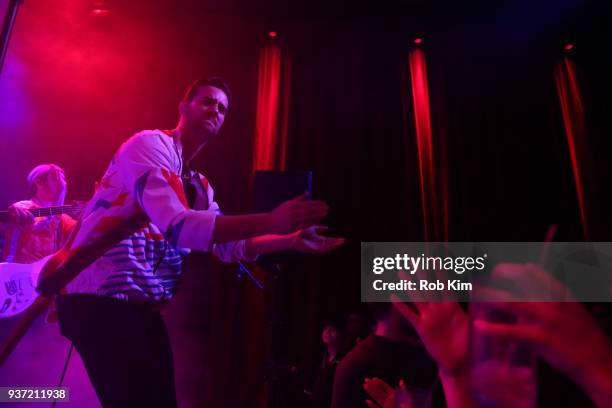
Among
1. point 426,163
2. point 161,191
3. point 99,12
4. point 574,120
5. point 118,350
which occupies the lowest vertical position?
point 118,350

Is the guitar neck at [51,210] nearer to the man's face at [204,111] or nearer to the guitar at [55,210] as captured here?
the guitar at [55,210]

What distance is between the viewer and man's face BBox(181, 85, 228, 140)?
1.54 meters

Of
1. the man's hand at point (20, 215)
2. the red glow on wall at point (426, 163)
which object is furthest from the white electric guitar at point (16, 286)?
the red glow on wall at point (426, 163)

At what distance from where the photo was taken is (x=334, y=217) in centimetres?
441

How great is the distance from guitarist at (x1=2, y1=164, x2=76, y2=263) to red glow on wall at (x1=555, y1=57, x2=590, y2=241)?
5008 millimetres

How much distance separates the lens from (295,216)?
948mm

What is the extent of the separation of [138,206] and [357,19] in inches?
173

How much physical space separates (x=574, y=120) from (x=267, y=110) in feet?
11.5

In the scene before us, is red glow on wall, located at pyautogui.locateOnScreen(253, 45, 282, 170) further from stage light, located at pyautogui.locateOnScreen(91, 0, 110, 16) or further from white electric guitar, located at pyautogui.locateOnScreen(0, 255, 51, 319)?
white electric guitar, located at pyautogui.locateOnScreen(0, 255, 51, 319)

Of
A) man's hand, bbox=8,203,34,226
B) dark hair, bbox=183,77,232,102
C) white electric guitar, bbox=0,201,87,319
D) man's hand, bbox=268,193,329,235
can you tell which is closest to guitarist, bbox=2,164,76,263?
man's hand, bbox=8,203,34,226

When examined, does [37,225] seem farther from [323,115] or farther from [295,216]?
[295,216]

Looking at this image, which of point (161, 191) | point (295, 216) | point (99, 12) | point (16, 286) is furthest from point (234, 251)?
point (99, 12)

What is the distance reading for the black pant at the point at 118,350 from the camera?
3.47 feet

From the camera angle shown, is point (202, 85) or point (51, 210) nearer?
point (202, 85)
